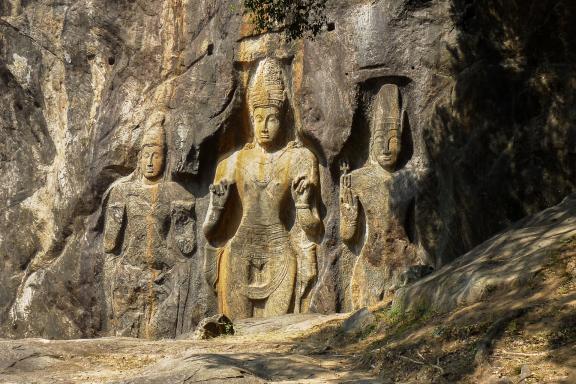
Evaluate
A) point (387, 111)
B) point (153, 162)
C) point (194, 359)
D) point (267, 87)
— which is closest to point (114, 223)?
point (153, 162)

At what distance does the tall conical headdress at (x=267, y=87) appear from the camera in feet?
49.7

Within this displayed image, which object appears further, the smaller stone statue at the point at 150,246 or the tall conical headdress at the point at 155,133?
the tall conical headdress at the point at 155,133

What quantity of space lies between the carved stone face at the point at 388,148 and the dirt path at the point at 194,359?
252 centimetres

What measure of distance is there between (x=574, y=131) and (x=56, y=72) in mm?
8945

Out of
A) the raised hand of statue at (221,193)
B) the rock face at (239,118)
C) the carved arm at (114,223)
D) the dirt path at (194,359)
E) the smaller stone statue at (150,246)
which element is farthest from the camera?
the carved arm at (114,223)

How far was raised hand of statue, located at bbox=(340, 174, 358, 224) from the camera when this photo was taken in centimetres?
1436

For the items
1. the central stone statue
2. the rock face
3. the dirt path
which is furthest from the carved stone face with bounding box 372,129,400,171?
the dirt path

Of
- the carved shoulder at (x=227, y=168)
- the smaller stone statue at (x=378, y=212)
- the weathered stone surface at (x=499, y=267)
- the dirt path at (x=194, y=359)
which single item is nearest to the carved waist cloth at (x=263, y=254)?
the carved shoulder at (x=227, y=168)

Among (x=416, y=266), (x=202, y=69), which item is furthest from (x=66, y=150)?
(x=416, y=266)

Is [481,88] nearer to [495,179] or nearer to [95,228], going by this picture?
[495,179]

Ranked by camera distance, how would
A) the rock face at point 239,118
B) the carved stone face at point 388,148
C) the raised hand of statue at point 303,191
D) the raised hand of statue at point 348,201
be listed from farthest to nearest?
the raised hand of statue at point 303,191
the raised hand of statue at point 348,201
the carved stone face at point 388,148
the rock face at point 239,118

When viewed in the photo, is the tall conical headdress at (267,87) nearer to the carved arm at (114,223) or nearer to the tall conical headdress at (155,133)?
the tall conical headdress at (155,133)

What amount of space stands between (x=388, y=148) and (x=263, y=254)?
2345mm

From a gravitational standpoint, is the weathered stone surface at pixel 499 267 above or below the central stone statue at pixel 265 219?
below
